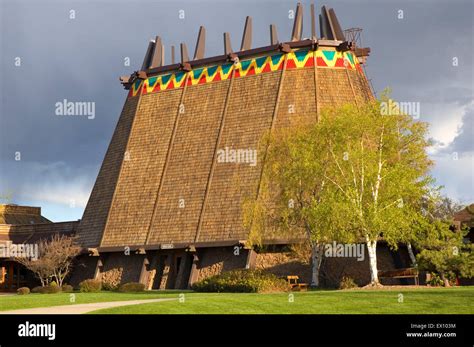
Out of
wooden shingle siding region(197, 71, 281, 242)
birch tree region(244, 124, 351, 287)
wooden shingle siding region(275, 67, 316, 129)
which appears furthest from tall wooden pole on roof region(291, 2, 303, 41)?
birch tree region(244, 124, 351, 287)

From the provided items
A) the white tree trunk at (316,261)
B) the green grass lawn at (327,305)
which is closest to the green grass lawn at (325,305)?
the green grass lawn at (327,305)

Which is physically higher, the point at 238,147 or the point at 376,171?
the point at 238,147

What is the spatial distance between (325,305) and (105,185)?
35.0 meters

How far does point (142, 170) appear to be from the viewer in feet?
182

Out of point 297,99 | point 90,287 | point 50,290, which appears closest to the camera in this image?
point 90,287

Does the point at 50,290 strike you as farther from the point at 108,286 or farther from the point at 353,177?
the point at 353,177

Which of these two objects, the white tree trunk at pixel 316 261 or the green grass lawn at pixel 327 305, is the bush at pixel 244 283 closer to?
the white tree trunk at pixel 316 261

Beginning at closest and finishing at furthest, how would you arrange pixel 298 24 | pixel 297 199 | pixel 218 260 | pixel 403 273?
pixel 403 273 → pixel 297 199 → pixel 218 260 → pixel 298 24

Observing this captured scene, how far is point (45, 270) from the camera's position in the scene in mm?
52188

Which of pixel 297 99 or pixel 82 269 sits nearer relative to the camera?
pixel 297 99

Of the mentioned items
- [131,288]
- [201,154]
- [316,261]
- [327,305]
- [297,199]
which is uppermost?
[201,154]

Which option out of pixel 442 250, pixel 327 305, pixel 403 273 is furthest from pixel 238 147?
pixel 327 305
